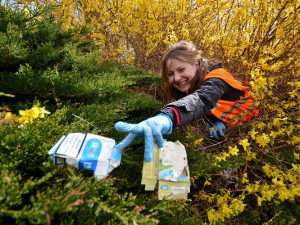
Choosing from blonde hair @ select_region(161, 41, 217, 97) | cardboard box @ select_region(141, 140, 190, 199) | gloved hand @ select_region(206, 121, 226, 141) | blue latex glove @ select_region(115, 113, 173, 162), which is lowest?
gloved hand @ select_region(206, 121, 226, 141)

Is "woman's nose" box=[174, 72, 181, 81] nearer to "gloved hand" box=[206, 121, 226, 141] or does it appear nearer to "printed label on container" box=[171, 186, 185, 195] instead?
"gloved hand" box=[206, 121, 226, 141]

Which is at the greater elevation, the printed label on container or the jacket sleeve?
the jacket sleeve

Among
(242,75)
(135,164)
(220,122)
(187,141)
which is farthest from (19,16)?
(242,75)

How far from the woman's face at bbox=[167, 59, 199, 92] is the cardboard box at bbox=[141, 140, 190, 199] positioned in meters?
1.34

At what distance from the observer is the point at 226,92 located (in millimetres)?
2021

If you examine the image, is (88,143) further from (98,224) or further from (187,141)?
(187,141)

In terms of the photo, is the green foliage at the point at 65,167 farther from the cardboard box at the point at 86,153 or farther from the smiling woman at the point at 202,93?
the smiling woman at the point at 202,93

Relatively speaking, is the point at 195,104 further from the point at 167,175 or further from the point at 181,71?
the point at 181,71

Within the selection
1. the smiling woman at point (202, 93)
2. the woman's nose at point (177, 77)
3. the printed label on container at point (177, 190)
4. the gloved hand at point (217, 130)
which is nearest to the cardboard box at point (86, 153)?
the printed label on container at point (177, 190)

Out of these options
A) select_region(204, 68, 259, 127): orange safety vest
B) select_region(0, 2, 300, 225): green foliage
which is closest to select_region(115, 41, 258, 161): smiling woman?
select_region(204, 68, 259, 127): orange safety vest

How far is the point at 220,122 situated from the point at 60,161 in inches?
77.9

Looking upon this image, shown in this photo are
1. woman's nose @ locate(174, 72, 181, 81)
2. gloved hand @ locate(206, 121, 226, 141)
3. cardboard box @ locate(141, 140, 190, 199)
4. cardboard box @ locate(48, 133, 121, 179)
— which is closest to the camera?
cardboard box @ locate(48, 133, 121, 179)

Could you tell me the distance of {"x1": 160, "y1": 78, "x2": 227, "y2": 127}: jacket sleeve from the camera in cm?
131

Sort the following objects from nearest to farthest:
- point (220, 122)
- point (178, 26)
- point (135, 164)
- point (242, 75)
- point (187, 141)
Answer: point (135, 164) → point (187, 141) → point (220, 122) → point (242, 75) → point (178, 26)
